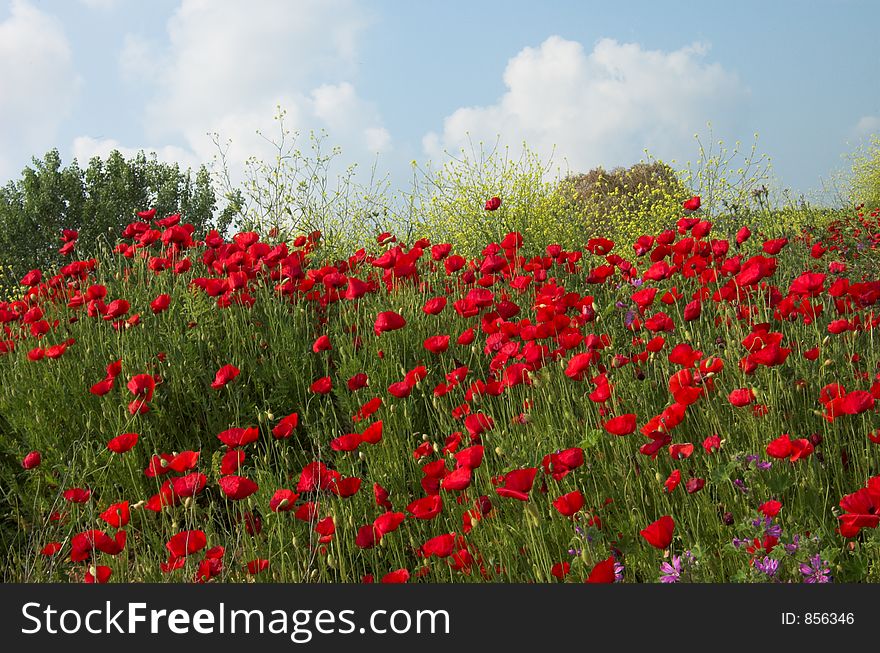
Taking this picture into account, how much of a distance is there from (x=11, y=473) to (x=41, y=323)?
0.75 meters

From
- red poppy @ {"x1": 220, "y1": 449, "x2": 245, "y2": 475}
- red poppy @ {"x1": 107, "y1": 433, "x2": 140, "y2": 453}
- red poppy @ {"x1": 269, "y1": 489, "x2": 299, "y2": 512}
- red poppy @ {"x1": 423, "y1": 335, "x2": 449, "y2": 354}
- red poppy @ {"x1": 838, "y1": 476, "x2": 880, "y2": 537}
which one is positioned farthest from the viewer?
red poppy @ {"x1": 423, "y1": 335, "x2": 449, "y2": 354}

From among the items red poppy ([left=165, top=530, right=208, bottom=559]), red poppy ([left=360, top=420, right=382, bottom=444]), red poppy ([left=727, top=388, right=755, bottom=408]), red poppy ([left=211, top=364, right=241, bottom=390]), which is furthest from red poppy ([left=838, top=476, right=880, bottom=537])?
red poppy ([left=211, top=364, right=241, bottom=390])

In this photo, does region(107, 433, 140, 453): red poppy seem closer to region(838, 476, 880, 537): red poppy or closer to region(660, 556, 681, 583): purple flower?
region(660, 556, 681, 583): purple flower

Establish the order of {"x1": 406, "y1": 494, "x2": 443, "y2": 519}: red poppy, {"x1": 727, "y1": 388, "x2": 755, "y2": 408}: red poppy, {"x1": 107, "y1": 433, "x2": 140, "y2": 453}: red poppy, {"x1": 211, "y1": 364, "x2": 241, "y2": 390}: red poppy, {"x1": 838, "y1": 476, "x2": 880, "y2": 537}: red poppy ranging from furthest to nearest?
{"x1": 211, "y1": 364, "x2": 241, "y2": 390}: red poppy
{"x1": 107, "y1": 433, "x2": 140, "y2": 453}: red poppy
{"x1": 727, "y1": 388, "x2": 755, "y2": 408}: red poppy
{"x1": 406, "y1": 494, "x2": 443, "y2": 519}: red poppy
{"x1": 838, "y1": 476, "x2": 880, "y2": 537}: red poppy

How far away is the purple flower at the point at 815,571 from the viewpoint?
1806 millimetres

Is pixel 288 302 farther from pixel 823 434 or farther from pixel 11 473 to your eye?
pixel 823 434

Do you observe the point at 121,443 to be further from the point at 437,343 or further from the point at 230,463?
the point at 437,343

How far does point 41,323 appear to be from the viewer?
392 centimetres

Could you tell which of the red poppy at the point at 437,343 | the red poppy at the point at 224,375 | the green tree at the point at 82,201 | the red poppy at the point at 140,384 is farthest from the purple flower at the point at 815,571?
the green tree at the point at 82,201

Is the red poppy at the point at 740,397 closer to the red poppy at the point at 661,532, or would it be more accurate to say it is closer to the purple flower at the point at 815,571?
the purple flower at the point at 815,571

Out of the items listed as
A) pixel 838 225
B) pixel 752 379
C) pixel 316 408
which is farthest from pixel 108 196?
pixel 752 379

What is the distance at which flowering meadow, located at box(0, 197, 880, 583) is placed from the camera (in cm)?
216

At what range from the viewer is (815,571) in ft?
6.03

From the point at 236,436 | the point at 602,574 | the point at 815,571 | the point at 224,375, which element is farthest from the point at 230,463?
the point at 815,571
